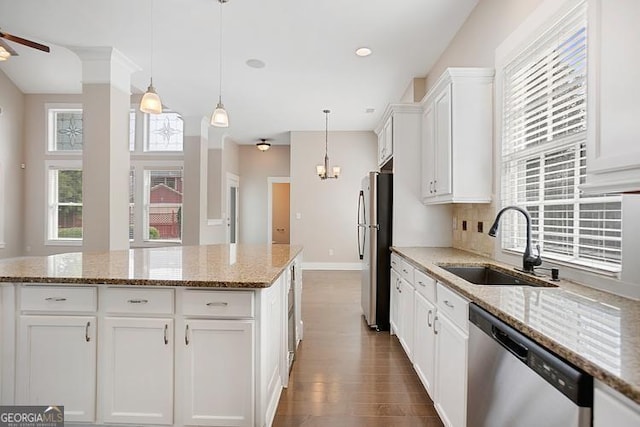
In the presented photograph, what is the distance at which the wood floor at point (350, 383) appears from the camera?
2.07 metres

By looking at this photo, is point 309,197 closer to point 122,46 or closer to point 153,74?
point 153,74

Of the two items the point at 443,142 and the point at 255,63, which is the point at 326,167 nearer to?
the point at 255,63

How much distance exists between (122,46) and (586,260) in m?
4.63

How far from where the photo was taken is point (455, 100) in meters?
2.64

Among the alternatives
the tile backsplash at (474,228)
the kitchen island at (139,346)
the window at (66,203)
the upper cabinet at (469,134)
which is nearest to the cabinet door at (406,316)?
the tile backsplash at (474,228)

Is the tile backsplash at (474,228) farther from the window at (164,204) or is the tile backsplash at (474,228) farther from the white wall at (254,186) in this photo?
the white wall at (254,186)

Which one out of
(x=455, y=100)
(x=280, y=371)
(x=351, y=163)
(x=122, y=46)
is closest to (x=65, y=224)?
(x=122, y=46)

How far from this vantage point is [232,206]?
344 inches

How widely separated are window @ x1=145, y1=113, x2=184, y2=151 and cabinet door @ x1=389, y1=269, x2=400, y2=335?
593cm

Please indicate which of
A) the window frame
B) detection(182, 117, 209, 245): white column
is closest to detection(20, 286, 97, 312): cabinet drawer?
detection(182, 117, 209, 245): white column

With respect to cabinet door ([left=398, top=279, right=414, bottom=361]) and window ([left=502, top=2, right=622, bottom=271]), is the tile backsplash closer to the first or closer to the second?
window ([left=502, top=2, right=622, bottom=271])

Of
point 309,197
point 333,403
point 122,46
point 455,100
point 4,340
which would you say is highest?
point 122,46

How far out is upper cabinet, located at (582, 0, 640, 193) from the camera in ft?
3.44

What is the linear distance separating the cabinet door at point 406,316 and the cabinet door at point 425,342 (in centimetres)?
13
